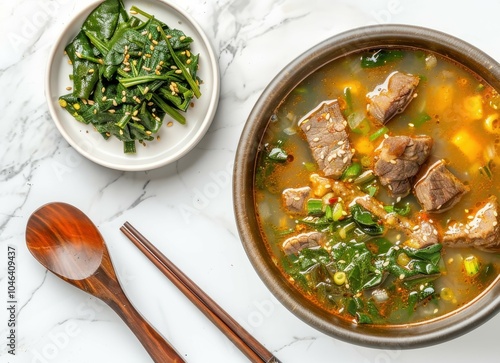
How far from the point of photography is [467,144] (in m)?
3.03

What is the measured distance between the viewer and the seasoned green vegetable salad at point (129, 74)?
342 cm

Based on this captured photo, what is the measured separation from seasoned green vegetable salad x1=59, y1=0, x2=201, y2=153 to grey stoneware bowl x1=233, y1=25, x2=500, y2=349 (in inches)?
21.2

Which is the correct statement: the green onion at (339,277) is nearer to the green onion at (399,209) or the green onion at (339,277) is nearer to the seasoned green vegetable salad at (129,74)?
the green onion at (399,209)

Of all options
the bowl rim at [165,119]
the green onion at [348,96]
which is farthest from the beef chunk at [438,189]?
the bowl rim at [165,119]

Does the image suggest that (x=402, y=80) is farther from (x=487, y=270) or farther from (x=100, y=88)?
(x=100, y=88)

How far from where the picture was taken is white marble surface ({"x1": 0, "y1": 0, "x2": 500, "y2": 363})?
3.47 metres

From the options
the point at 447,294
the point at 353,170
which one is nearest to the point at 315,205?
the point at 353,170

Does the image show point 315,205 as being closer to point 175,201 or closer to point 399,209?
point 399,209

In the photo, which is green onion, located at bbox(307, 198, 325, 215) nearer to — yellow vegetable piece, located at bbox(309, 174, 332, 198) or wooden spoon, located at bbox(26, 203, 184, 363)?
yellow vegetable piece, located at bbox(309, 174, 332, 198)

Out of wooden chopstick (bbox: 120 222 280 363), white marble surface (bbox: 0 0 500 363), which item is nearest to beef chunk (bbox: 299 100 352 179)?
white marble surface (bbox: 0 0 500 363)

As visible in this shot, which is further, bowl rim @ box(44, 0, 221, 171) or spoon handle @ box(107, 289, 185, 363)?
spoon handle @ box(107, 289, 185, 363)

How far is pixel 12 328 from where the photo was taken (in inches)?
148

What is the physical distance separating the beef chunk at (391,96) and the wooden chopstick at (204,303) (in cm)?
127

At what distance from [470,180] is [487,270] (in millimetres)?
411
